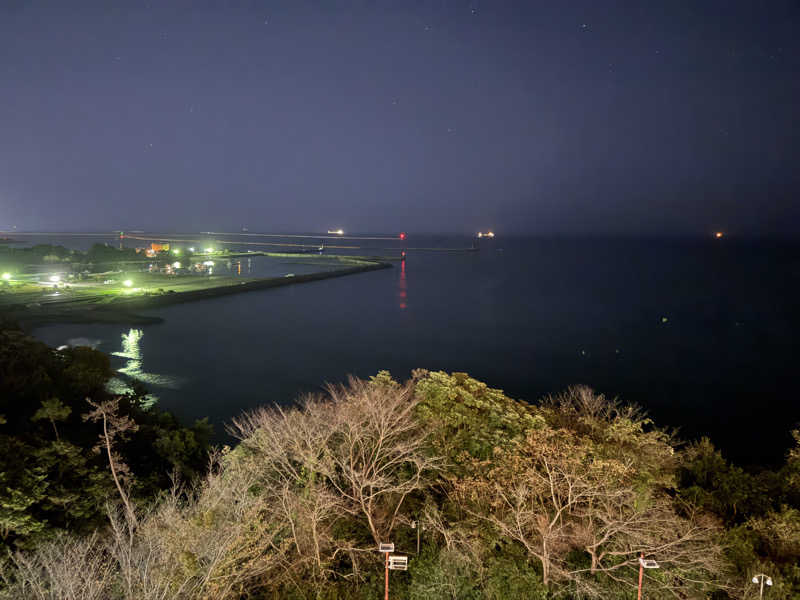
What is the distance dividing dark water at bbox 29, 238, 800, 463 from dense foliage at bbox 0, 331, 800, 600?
865 cm

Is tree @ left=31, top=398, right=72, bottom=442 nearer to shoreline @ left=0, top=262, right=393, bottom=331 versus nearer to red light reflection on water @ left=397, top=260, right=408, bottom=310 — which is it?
shoreline @ left=0, top=262, right=393, bottom=331

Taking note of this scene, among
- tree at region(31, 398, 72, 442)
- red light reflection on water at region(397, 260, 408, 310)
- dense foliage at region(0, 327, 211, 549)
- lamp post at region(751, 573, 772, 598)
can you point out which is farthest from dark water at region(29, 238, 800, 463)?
lamp post at region(751, 573, 772, 598)

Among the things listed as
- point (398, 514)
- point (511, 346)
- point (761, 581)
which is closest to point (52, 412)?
point (398, 514)

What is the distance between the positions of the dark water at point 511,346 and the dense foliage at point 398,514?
8652 mm

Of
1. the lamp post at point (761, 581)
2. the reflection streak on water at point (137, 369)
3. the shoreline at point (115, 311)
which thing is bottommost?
the reflection streak on water at point (137, 369)

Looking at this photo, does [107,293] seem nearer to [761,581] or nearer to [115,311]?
[115,311]

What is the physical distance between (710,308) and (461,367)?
3610 centimetres

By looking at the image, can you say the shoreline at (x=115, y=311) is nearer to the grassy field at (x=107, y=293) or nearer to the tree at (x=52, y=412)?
the grassy field at (x=107, y=293)

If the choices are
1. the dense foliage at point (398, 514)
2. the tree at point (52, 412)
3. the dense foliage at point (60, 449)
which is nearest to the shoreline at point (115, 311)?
the dense foliage at point (60, 449)

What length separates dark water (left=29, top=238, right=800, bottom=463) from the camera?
23203 millimetres

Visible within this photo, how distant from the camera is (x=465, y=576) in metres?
8.30

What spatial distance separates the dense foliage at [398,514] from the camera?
794 cm

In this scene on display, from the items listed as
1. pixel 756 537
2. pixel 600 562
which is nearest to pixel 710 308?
pixel 756 537

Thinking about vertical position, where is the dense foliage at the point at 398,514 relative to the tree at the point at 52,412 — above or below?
below
